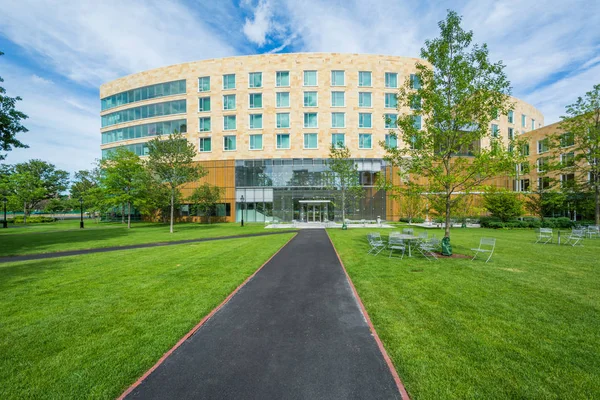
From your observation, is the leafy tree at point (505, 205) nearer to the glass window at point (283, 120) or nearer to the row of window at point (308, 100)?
the row of window at point (308, 100)

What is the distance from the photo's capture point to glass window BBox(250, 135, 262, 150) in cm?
3844

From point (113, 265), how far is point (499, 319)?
13.2 metres

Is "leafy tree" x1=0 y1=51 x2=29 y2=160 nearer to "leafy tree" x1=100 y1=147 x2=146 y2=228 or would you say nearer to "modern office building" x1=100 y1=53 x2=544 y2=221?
"leafy tree" x1=100 y1=147 x2=146 y2=228

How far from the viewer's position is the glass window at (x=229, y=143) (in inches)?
1531

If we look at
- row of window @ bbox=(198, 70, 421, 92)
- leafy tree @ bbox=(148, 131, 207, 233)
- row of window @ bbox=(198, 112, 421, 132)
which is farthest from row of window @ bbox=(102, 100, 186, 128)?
leafy tree @ bbox=(148, 131, 207, 233)

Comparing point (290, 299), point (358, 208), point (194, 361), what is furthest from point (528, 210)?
point (194, 361)

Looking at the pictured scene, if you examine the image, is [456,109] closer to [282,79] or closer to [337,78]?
[337,78]

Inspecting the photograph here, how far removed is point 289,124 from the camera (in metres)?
37.8

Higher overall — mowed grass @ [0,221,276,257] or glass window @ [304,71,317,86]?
glass window @ [304,71,317,86]

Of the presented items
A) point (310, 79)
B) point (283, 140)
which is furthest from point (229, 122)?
point (310, 79)

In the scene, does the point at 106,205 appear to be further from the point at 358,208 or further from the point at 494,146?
the point at 494,146

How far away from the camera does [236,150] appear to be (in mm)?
38750

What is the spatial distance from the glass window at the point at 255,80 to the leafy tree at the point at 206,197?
17.3m

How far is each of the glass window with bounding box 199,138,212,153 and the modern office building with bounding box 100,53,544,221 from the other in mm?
165
